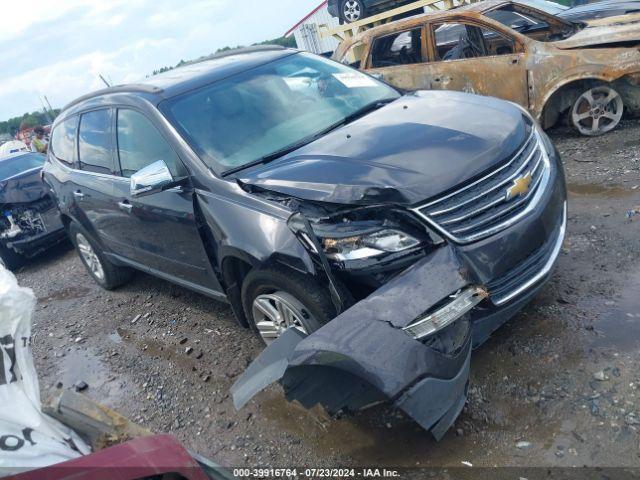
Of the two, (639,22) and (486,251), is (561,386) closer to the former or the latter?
(486,251)

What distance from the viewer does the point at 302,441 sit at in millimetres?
2861

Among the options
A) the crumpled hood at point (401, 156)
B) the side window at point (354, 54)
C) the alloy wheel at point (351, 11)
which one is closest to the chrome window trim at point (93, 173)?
the crumpled hood at point (401, 156)

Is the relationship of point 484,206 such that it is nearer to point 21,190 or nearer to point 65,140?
point 65,140

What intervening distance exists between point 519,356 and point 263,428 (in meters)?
1.49

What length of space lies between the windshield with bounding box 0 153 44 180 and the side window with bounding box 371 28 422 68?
17.7 feet

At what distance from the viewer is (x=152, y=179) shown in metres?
3.30

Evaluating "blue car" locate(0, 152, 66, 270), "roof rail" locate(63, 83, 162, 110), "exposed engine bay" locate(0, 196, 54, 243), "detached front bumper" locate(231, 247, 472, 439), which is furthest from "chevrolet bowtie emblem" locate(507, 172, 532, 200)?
"exposed engine bay" locate(0, 196, 54, 243)

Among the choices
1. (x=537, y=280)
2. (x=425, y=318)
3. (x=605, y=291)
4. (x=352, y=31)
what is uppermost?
(x=352, y=31)

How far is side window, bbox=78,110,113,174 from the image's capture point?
172 inches

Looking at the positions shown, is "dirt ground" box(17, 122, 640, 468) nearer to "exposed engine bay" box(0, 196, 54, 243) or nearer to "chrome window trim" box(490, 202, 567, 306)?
→ "chrome window trim" box(490, 202, 567, 306)

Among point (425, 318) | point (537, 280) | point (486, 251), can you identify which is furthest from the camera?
point (537, 280)

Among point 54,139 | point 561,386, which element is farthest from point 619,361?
point 54,139

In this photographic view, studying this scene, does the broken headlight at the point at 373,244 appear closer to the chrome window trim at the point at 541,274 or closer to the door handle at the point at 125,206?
the chrome window trim at the point at 541,274

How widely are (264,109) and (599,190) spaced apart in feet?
10.3
